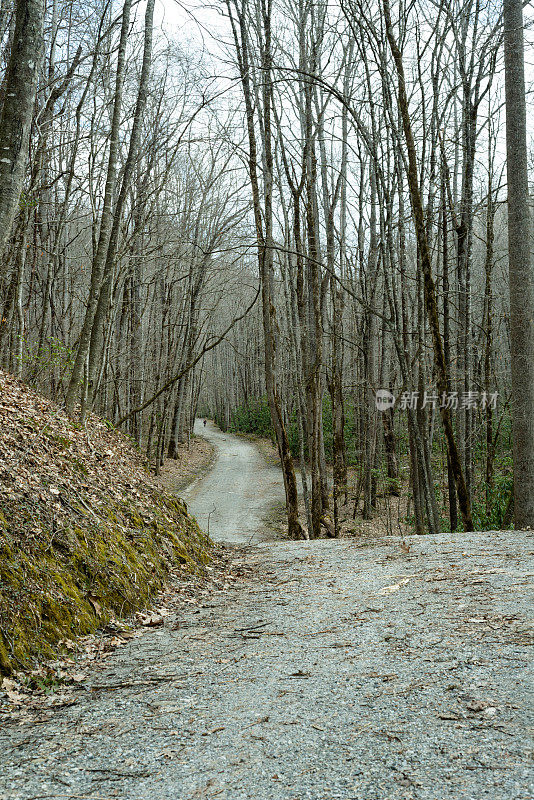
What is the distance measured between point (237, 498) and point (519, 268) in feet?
38.7

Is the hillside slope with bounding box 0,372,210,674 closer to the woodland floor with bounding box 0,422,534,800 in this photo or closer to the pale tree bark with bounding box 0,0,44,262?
the woodland floor with bounding box 0,422,534,800

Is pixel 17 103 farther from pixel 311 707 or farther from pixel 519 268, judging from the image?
pixel 519 268

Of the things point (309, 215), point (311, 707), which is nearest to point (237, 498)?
point (309, 215)

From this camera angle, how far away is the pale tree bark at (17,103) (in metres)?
3.95

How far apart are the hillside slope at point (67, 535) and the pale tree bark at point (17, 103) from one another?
6.90 feet

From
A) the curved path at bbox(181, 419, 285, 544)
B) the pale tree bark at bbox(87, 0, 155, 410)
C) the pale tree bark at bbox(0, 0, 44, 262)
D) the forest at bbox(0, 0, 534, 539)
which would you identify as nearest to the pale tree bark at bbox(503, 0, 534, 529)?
the forest at bbox(0, 0, 534, 539)

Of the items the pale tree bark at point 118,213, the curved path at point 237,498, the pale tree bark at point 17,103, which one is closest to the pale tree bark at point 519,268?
the curved path at point 237,498

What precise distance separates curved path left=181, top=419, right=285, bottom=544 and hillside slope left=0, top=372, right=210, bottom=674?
428 centimetres

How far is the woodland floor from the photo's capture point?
2.09m

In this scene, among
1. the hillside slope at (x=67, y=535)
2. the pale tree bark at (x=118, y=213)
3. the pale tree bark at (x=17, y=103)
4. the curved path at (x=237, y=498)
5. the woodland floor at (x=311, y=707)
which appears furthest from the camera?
the curved path at (x=237, y=498)

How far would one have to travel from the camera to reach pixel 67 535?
15.2ft

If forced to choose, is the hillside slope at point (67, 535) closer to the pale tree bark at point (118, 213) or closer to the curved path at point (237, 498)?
the pale tree bark at point (118, 213)

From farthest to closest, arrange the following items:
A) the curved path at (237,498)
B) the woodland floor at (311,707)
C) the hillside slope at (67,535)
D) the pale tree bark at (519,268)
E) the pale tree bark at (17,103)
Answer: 1. the curved path at (237,498)
2. the pale tree bark at (519,268)
3. the pale tree bark at (17,103)
4. the hillside slope at (67,535)
5. the woodland floor at (311,707)

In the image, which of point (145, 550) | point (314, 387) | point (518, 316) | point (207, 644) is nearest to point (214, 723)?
point (207, 644)
